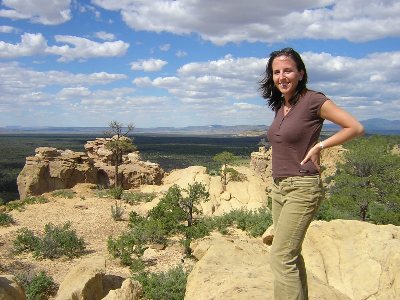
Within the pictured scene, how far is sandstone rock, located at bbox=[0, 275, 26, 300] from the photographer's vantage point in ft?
19.9

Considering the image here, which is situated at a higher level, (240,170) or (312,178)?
(312,178)

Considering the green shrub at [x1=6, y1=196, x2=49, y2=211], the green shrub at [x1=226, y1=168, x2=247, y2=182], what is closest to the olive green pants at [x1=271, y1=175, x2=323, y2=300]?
the green shrub at [x1=6, y1=196, x2=49, y2=211]

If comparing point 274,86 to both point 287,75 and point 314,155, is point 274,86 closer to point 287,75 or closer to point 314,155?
point 287,75

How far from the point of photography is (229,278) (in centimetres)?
534

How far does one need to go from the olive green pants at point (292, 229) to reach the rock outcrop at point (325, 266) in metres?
0.93

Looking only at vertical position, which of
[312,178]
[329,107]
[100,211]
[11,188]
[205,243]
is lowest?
[11,188]

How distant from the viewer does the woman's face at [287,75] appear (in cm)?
352

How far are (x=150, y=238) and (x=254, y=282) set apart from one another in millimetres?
9933

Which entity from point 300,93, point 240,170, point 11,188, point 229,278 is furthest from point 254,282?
point 11,188

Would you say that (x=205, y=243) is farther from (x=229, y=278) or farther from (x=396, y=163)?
(x=396, y=163)

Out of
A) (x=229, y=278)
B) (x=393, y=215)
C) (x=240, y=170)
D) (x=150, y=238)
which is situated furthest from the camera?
(x=240, y=170)

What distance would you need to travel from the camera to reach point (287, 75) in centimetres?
353

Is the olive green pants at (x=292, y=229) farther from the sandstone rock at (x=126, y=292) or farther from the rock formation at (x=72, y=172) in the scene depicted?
the rock formation at (x=72, y=172)

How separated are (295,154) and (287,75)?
724mm
